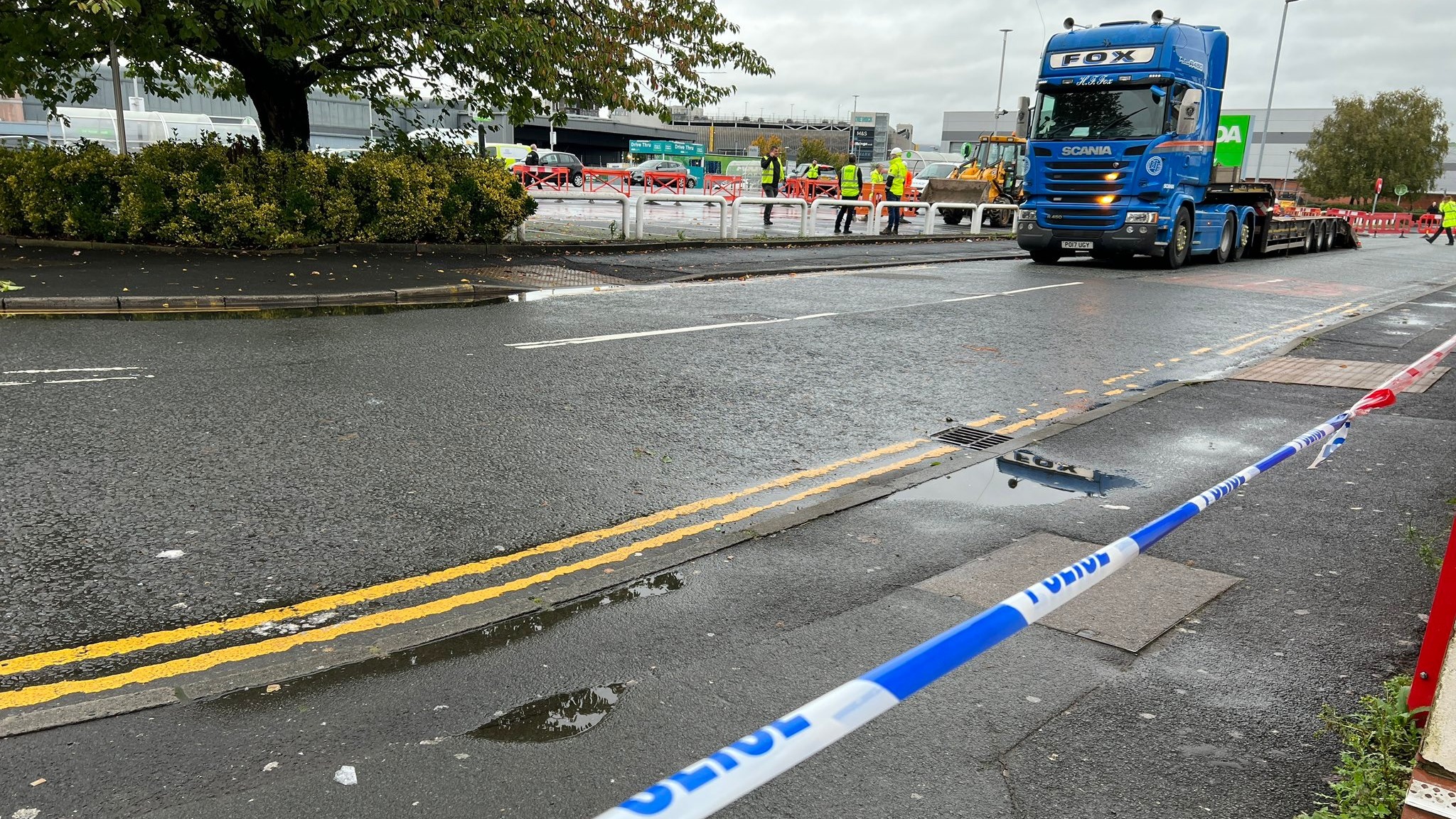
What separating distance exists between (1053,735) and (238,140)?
14975mm

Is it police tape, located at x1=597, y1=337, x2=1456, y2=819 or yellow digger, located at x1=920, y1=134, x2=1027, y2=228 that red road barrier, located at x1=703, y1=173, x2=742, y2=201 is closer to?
yellow digger, located at x1=920, y1=134, x2=1027, y2=228

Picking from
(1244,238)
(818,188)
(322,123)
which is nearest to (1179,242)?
(1244,238)

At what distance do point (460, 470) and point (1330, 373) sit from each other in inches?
312

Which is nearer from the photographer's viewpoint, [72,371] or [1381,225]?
[72,371]

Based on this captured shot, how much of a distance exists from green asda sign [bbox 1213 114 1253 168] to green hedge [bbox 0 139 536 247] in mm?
16488

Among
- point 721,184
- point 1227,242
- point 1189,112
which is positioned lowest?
point 1227,242

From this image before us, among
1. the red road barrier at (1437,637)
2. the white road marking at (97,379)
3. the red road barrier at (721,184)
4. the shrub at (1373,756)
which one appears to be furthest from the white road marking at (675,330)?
the red road barrier at (721,184)

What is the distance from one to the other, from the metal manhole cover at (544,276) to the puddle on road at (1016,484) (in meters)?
8.26

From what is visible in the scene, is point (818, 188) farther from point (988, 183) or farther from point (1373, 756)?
point (1373, 756)

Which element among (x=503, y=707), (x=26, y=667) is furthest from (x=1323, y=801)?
(x=26, y=667)

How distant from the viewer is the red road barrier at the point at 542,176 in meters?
36.6

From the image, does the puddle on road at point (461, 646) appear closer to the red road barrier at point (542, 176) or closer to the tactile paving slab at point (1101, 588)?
the tactile paving slab at point (1101, 588)

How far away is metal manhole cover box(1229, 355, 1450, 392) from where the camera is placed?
8.46 metres

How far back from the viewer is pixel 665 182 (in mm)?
47000
